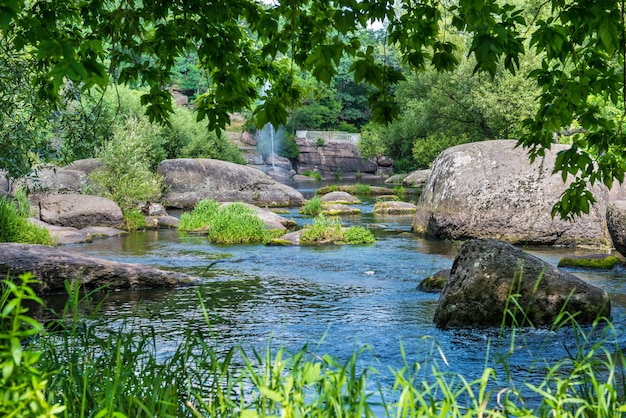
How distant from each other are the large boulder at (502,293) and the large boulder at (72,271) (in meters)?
4.89

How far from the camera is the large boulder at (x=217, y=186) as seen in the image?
96.9 ft

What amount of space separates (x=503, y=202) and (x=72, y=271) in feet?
33.7

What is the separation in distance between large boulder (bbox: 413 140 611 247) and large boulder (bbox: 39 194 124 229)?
914cm

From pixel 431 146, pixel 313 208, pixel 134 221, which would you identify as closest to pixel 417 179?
pixel 431 146

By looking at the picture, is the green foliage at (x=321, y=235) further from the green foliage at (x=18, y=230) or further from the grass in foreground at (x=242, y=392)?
the grass in foreground at (x=242, y=392)

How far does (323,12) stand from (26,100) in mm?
5152

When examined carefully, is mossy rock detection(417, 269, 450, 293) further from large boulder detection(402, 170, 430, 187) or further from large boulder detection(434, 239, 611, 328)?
large boulder detection(402, 170, 430, 187)

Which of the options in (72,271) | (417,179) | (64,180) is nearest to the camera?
(72,271)

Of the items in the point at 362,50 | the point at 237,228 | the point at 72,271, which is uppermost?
the point at 362,50

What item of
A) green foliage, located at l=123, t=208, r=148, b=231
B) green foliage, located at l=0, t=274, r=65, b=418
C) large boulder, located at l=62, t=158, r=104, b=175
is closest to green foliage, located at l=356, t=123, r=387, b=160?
large boulder, located at l=62, t=158, r=104, b=175

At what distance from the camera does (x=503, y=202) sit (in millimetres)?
17109

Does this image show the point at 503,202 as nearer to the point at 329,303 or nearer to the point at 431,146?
the point at 329,303

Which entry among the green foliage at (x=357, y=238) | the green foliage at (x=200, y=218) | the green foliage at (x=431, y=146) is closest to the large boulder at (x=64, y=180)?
the green foliage at (x=200, y=218)

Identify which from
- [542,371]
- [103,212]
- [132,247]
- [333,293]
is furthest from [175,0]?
[103,212]
